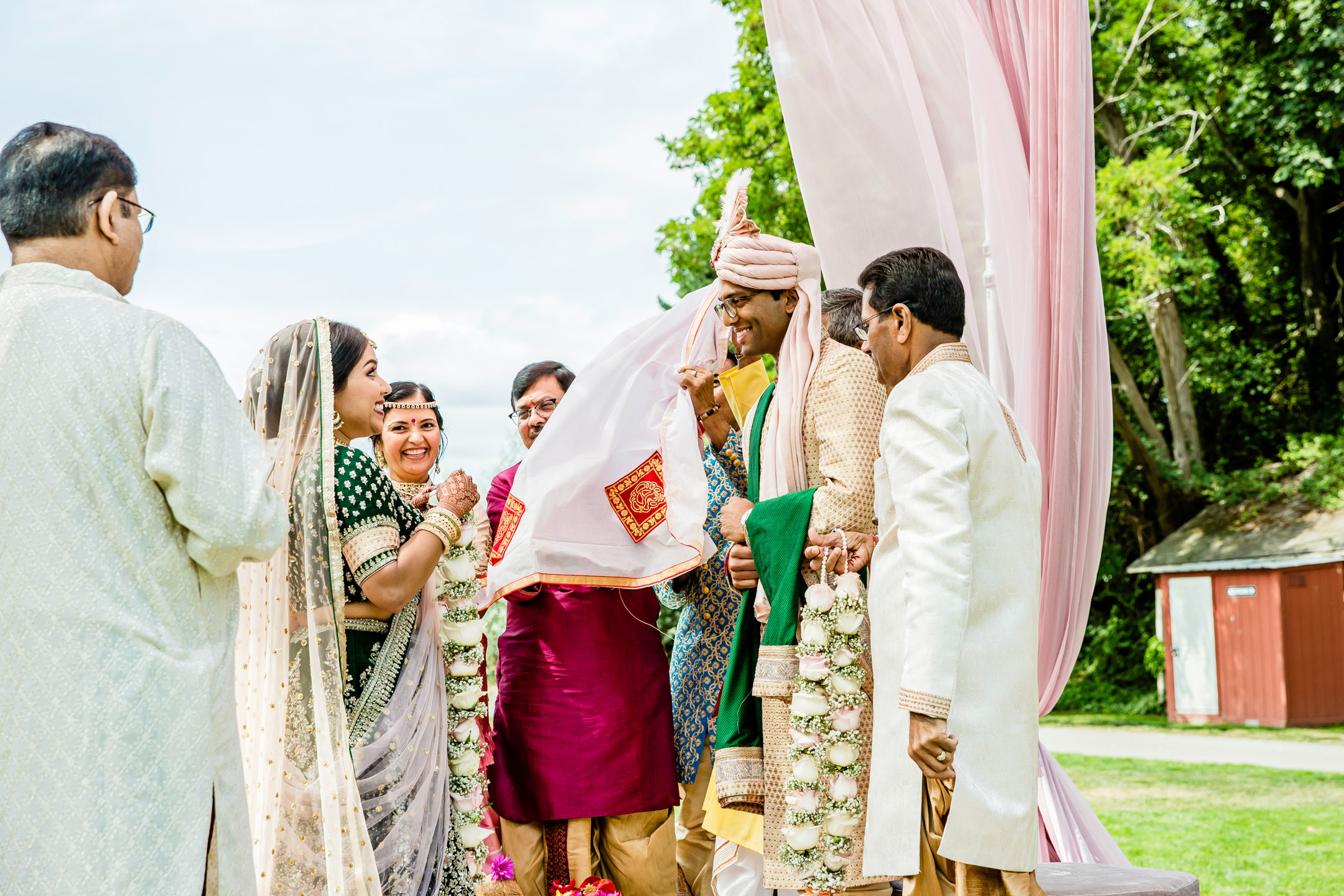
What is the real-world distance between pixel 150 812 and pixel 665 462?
2118mm

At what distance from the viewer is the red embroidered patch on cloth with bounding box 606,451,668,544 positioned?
13.2 feet

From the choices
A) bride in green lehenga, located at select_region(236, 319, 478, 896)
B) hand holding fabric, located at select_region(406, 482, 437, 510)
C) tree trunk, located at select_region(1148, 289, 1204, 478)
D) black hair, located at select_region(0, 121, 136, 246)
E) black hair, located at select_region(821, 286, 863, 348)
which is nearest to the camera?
black hair, located at select_region(0, 121, 136, 246)

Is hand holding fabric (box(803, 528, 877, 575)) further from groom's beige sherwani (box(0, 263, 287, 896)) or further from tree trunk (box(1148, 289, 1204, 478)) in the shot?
tree trunk (box(1148, 289, 1204, 478))

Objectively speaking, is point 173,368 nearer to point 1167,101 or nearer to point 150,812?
point 150,812

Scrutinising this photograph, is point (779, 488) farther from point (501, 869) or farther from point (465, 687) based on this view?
point (501, 869)

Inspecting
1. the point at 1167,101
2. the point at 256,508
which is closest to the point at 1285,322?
the point at 1167,101

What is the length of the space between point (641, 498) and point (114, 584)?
208 cm

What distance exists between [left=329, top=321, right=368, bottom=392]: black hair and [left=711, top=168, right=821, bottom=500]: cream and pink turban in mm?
1148

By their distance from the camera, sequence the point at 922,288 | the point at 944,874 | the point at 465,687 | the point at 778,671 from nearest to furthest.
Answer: the point at 944,874, the point at 922,288, the point at 778,671, the point at 465,687

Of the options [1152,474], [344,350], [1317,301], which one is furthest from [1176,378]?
[344,350]

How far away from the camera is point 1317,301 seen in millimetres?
18875

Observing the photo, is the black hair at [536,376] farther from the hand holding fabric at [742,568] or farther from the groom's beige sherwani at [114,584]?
the groom's beige sherwani at [114,584]

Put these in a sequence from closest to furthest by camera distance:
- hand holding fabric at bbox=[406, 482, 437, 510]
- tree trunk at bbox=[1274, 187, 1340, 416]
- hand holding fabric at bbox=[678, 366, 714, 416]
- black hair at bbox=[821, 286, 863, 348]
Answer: black hair at bbox=[821, 286, 863, 348], hand holding fabric at bbox=[678, 366, 714, 416], hand holding fabric at bbox=[406, 482, 437, 510], tree trunk at bbox=[1274, 187, 1340, 416]

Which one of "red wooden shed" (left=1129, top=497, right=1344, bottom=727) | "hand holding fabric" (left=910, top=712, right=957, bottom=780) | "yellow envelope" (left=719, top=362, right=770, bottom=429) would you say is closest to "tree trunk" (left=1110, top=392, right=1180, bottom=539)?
"red wooden shed" (left=1129, top=497, right=1344, bottom=727)
